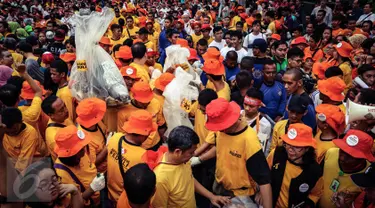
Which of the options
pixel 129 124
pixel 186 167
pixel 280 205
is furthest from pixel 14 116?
pixel 280 205

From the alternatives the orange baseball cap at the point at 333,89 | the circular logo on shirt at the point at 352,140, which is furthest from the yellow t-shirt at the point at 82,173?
the orange baseball cap at the point at 333,89

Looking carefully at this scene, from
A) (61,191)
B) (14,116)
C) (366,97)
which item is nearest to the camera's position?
(61,191)

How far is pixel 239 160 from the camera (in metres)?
2.96

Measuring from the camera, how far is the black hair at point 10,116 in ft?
11.1

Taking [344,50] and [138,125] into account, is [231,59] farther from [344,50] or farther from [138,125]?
[138,125]

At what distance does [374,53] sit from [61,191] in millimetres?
6033

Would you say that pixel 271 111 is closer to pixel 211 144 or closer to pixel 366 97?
pixel 366 97

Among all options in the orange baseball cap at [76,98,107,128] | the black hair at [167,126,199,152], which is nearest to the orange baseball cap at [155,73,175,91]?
the orange baseball cap at [76,98,107,128]

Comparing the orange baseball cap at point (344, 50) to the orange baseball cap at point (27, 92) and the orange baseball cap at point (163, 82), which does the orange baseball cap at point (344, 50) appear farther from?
the orange baseball cap at point (27, 92)

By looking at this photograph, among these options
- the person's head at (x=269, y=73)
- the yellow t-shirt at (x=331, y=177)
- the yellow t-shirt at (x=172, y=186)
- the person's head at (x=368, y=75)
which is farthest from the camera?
the person's head at (x=368, y=75)

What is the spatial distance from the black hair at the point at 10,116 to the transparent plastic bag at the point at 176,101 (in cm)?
177

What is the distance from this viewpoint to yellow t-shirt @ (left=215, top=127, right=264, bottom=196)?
2900 mm

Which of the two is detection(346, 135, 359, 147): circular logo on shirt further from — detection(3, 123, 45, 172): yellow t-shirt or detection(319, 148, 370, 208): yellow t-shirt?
detection(3, 123, 45, 172): yellow t-shirt

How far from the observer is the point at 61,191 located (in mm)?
2533
